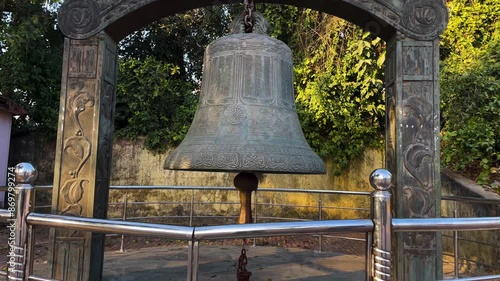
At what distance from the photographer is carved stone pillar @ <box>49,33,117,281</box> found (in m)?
3.25

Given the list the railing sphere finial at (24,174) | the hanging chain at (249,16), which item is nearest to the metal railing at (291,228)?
the railing sphere finial at (24,174)

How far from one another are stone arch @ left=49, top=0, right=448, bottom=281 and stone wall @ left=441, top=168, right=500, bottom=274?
44.0 inches

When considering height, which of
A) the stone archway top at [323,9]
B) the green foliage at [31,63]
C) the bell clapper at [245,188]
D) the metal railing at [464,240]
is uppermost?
the green foliage at [31,63]

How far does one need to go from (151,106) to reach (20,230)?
7.65m

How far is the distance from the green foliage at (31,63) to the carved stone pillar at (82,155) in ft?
20.1

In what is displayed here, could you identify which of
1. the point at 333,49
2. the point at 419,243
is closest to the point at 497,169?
the point at 419,243

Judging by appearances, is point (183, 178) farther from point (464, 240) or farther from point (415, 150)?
point (415, 150)

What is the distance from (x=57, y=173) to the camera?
10.8 ft

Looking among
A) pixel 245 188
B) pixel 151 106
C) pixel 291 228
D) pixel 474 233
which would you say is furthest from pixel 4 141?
pixel 474 233

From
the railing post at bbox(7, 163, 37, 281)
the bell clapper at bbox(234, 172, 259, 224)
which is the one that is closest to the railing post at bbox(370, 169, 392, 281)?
the bell clapper at bbox(234, 172, 259, 224)

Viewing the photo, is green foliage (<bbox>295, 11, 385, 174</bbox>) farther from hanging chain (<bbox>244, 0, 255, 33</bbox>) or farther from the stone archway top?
hanging chain (<bbox>244, 0, 255, 33</bbox>)

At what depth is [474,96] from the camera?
5.96m

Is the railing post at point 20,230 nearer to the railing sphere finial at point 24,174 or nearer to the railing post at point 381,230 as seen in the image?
the railing sphere finial at point 24,174

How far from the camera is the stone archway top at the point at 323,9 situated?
10.8 ft
